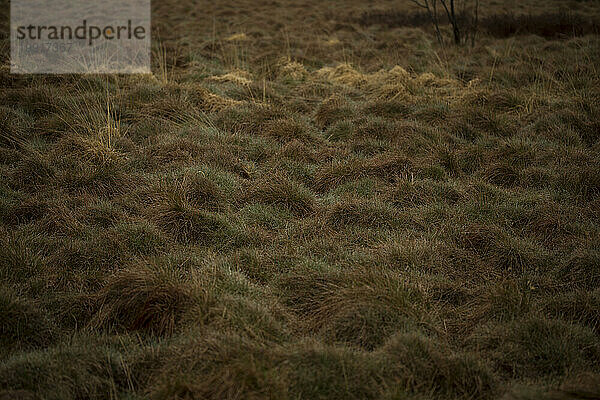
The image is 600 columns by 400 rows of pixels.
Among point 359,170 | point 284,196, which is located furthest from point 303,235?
point 359,170

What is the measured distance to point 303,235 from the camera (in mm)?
3623

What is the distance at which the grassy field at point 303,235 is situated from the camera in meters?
2.34

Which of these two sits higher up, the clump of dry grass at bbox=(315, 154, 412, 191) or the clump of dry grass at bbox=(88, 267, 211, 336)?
the clump of dry grass at bbox=(315, 154, 412, 191)

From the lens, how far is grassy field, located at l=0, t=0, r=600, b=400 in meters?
2.34

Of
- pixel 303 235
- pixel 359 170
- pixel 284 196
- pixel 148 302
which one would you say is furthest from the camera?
pixel 359 170

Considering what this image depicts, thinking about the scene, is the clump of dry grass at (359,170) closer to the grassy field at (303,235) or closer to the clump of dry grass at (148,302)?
the grassy field at (303,235)

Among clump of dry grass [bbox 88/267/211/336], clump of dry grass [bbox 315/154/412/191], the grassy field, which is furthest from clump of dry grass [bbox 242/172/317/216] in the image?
clump of dry grass [bbox 88/267/211/336]

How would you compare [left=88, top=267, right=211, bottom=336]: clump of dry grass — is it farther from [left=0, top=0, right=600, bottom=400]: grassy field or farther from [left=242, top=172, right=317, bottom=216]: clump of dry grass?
[left=242, top=172, right=317, bottom=216]: clump of dry grass

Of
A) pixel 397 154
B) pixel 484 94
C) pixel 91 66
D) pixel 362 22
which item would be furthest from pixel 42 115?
pixel 362 22

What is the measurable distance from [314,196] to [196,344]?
2.04 metres

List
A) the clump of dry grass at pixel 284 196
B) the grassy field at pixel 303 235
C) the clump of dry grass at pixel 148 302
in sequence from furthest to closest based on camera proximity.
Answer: the clump of dry grass at pixel 284 196 → the clump of dry grass at pixel 148 302 → the grassy field at pixel 303 235

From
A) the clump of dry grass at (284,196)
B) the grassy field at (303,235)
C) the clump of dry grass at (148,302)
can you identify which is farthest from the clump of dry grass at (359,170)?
the clump of dry grass at (148,302)

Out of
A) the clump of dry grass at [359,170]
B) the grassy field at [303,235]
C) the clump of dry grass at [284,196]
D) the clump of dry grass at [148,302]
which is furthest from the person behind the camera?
the clump of dry grass at [359,170]

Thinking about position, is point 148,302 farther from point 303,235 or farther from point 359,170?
point 359,170
